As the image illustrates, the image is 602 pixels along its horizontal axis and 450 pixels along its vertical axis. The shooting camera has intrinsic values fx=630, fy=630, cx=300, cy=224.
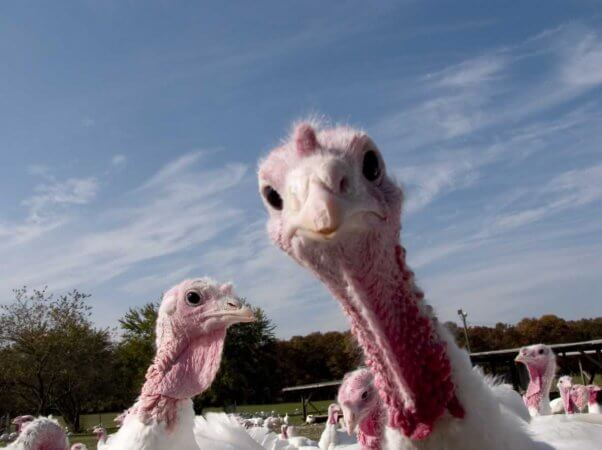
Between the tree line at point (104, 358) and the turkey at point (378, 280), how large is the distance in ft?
113

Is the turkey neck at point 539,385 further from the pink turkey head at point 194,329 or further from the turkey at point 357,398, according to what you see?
the pink turkey head at point 194,329

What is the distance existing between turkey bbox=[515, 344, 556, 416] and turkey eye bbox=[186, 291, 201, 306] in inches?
247

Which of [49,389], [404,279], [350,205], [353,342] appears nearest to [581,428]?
[353,342]

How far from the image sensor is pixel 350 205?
1.89 metres

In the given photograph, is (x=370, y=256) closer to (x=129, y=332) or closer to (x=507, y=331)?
(x=507, y=331)

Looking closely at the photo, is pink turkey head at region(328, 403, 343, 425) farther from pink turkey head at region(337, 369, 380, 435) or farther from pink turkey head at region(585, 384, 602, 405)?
pink turkey head at region(585, 384, 602, 405)

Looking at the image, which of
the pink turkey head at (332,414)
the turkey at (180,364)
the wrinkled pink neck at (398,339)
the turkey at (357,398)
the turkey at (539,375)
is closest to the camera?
the wrinkled pink neck at (398,339)

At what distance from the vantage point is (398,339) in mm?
2006

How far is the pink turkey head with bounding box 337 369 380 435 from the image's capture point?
6.23m

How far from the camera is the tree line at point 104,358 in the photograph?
38.7m

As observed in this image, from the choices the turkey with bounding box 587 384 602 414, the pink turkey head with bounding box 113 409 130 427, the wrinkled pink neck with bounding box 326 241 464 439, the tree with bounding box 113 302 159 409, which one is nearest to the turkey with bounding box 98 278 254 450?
the pink turkey head with bounding box 113 409 130 427

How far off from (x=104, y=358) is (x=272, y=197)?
43.7m

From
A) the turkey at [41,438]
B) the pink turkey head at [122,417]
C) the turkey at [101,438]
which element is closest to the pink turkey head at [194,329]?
the pink turkey head at [122,417]

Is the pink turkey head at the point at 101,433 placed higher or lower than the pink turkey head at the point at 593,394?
higher
